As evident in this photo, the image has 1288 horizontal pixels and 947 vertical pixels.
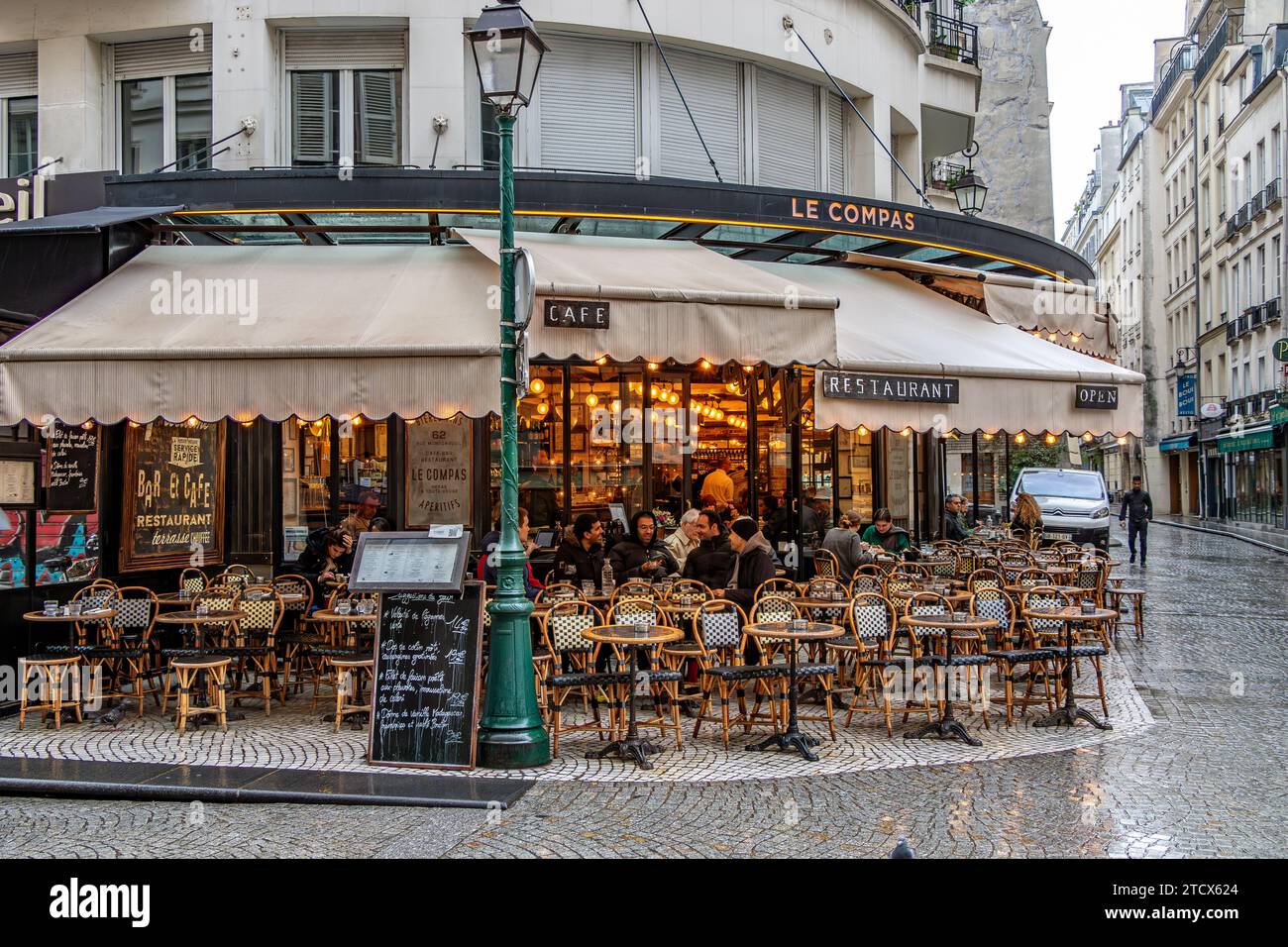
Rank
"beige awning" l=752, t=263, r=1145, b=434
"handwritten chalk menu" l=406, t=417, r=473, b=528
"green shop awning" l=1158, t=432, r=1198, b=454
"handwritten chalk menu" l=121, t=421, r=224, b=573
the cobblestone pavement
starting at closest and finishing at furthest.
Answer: the cobblestone pavement, "beige awning" l=752, t=263, r=1145, b=434, "handwritten chalk menu" l=121, t=421, r=224, b=573, "handwritten chalk menu" l=406, t=417, r=473, b=528, "green shop awning" l=1158, t=432, r=1198, b=454

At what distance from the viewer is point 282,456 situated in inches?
564

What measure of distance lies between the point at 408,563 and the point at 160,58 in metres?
9.11

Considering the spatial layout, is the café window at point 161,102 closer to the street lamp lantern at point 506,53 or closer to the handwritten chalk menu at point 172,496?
the handwritten chalk menu at point 172,496

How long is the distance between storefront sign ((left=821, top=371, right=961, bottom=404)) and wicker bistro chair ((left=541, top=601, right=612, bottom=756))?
291cm

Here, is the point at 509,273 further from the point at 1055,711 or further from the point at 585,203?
the point at 1055,711

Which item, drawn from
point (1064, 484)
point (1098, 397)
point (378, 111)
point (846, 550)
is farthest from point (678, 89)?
point (1064, 484)

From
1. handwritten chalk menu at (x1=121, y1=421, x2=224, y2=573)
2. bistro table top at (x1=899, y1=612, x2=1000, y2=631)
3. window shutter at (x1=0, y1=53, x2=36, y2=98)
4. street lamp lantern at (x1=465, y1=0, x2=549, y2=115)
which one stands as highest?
window shutter at (x1=0, y1=53, x2=36, y2=98)

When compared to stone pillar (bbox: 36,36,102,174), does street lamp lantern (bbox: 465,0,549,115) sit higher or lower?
lower

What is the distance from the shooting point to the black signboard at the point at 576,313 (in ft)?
29.7

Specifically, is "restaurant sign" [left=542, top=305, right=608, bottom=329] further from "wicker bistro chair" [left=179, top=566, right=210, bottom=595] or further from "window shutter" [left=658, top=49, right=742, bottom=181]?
"window shutter" [left=658, top=49, right=742, bottom=181]

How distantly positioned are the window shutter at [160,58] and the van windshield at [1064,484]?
68.6ft

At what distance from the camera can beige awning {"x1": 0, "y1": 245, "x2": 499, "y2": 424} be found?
28.8ft

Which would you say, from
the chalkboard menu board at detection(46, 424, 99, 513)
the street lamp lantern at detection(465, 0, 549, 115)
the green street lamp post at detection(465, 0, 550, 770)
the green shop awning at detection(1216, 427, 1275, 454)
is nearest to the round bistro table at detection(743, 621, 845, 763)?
the green street lamp post at detection(465, 0, 550, 770)

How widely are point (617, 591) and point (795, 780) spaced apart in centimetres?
356
